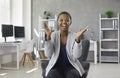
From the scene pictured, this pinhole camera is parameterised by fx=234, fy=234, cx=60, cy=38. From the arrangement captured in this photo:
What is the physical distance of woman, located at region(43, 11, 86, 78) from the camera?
7.99ft

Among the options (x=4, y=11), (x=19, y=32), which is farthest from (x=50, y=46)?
(x=4, y=11)

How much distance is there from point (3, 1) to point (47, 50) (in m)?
5.14

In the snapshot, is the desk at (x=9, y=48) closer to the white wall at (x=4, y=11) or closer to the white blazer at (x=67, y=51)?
the white wall at (x=4, y=11)

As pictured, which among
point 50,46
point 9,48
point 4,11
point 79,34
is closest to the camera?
point 79,34

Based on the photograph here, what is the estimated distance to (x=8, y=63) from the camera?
7270 mm

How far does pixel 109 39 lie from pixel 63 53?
5.42m

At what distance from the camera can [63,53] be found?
2.51 metres

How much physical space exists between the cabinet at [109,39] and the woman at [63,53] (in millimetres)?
5316

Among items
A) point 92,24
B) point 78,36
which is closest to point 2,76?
point 78,36

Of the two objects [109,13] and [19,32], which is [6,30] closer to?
[19,32]

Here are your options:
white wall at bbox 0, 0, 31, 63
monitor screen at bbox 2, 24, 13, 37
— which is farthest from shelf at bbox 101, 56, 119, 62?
monitor screen at bbox 2, 24, 13, 37

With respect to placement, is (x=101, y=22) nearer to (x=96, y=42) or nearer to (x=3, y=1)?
(x=96, y=42)

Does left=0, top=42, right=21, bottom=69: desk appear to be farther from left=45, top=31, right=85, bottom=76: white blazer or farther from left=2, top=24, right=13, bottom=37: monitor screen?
left=45, top=31, right=85, bottom=76: white blazer

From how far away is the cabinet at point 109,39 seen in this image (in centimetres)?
766
